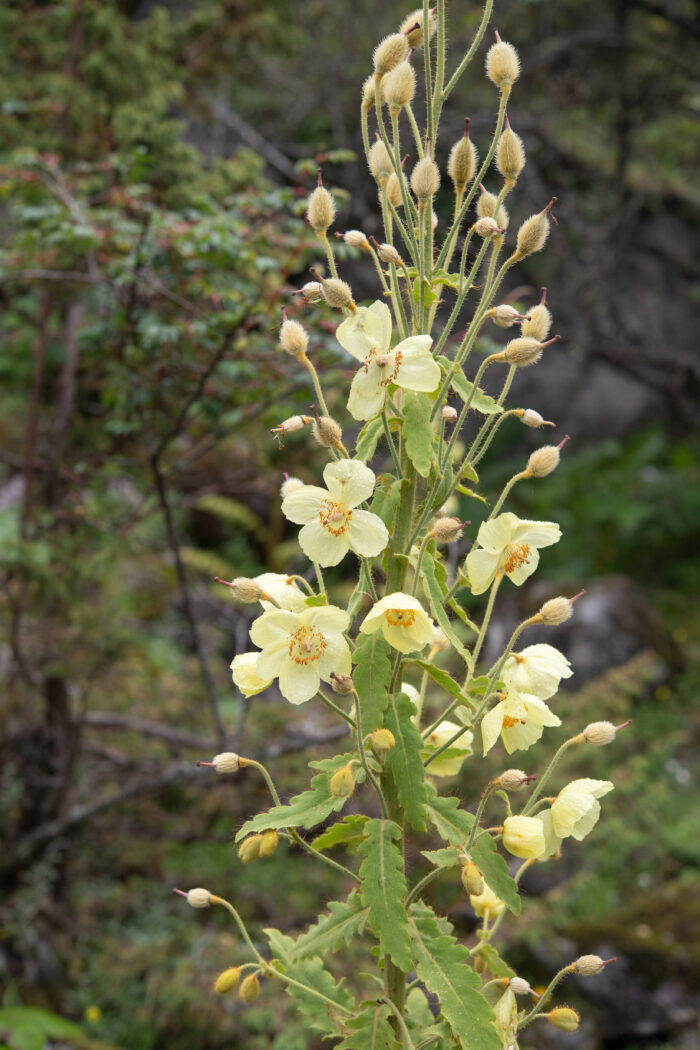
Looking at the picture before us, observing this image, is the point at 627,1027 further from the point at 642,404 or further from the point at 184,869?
the point at 642,404

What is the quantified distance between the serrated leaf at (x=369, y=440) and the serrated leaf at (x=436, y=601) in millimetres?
167

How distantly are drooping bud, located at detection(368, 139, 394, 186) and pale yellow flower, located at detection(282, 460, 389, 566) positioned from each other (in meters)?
0.47

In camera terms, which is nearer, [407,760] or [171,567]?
[407,760]

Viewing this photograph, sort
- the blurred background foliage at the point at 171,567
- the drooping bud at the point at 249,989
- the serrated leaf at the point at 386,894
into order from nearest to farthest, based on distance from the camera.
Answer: the serrated leaf at the point at 386,894
the drooping bud at the point at 249,989
the blurred background foliage at the point at 171,567

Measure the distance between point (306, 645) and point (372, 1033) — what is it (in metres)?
0.51

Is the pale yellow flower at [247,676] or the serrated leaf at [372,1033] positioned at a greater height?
the pale yellow flower at [247,676]

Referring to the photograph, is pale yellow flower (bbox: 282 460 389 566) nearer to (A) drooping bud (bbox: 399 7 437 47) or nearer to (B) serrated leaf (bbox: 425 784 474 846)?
(B) serrated leaf (bbox: 425 784 474 846)

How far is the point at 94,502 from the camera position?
379 cm

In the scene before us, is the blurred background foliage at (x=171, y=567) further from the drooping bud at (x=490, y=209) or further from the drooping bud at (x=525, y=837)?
the drooping bud at (x=525, y=837)

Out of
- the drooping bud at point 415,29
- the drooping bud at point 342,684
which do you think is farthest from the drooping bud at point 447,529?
the drooping bud at point 415,29

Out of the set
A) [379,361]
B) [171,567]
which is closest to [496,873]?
[379,361]

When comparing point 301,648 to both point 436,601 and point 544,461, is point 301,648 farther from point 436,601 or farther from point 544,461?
point 544,461

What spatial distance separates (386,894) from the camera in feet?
3.46

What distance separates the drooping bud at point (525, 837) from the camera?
107cm
